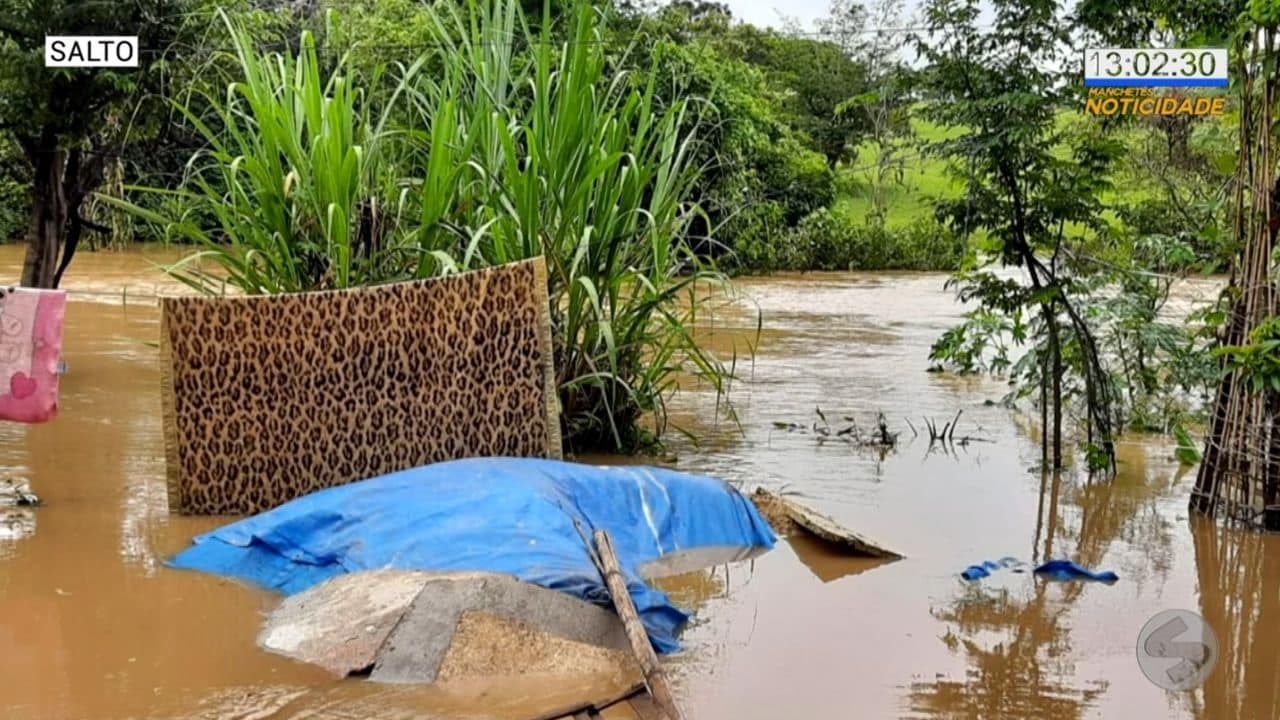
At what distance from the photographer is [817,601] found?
4719 mm

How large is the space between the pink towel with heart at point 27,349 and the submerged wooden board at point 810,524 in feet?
10.1

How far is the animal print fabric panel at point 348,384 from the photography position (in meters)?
5.40

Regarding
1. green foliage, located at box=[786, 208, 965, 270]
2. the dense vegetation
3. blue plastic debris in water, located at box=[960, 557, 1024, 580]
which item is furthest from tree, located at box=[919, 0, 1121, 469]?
green foliage, located at box=[786, 208, 965, 270]

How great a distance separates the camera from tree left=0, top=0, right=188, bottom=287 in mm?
8359

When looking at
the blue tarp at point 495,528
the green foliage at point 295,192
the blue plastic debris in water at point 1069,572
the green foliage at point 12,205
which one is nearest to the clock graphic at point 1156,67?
the blue plastic debris in water at point 1069,572

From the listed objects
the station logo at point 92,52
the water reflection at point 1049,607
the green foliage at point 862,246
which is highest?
the station logo at point 92,52

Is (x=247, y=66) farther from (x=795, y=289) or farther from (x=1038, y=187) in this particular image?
(x=795, y=289)

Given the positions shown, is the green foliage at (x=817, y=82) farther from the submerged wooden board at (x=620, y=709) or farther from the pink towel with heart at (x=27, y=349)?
the submerged wooden board at (x=620, y=709)

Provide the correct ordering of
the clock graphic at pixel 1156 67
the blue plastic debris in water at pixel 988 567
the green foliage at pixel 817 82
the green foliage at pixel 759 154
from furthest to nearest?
the green foliage at pixel 817 82, the green foliage at pixel 759 154, the clock graphic at pixel 1156 67, the blue plastic debris in water at pixel 988 567

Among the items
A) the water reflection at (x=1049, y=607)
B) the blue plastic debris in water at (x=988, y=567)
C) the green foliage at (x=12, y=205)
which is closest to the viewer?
the water reflection at (x=1049, y=607)

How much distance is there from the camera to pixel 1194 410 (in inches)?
345

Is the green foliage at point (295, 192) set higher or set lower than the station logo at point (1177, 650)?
higher

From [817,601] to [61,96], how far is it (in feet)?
21.2

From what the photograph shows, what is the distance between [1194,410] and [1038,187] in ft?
9.80
